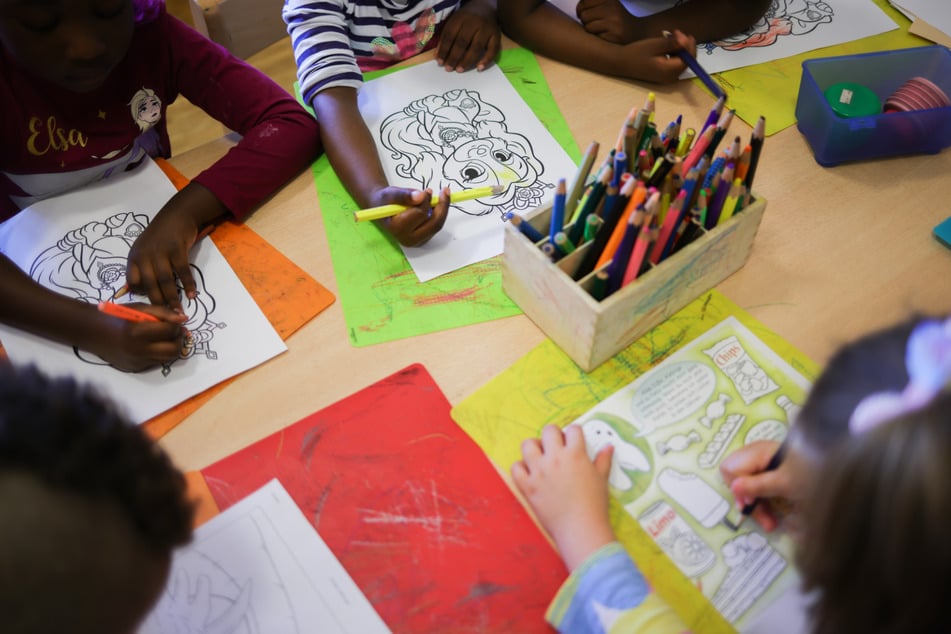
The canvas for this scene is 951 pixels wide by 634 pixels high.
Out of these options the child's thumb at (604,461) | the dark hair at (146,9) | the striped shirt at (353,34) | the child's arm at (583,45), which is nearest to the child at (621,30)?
the child's arm at (583,45)

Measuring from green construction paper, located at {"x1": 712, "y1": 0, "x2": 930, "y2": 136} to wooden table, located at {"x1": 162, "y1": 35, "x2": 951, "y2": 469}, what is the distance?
22 millimetres

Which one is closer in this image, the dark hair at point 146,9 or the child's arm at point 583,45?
the dark hair at point 146,9

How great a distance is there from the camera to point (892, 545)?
36cm

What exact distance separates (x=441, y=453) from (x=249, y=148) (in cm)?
44

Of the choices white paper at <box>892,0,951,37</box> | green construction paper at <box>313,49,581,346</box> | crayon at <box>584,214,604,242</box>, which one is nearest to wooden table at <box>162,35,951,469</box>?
green construction paper at <box>313,49,581,346</box>

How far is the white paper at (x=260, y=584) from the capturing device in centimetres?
52

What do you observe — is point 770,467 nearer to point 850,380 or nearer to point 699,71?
point 850,380

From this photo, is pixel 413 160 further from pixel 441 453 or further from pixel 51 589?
pixel 51 589

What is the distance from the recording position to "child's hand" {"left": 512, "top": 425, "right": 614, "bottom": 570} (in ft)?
1.78

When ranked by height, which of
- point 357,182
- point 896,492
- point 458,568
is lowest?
point 458,568

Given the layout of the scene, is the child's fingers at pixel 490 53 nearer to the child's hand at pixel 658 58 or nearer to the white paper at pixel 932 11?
the child's hand at pixel 658 58

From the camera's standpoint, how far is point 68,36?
678mm

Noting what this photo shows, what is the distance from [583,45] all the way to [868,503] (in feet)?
2.41

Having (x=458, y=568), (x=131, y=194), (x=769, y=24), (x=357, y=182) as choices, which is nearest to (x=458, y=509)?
(x=458, y=568)
